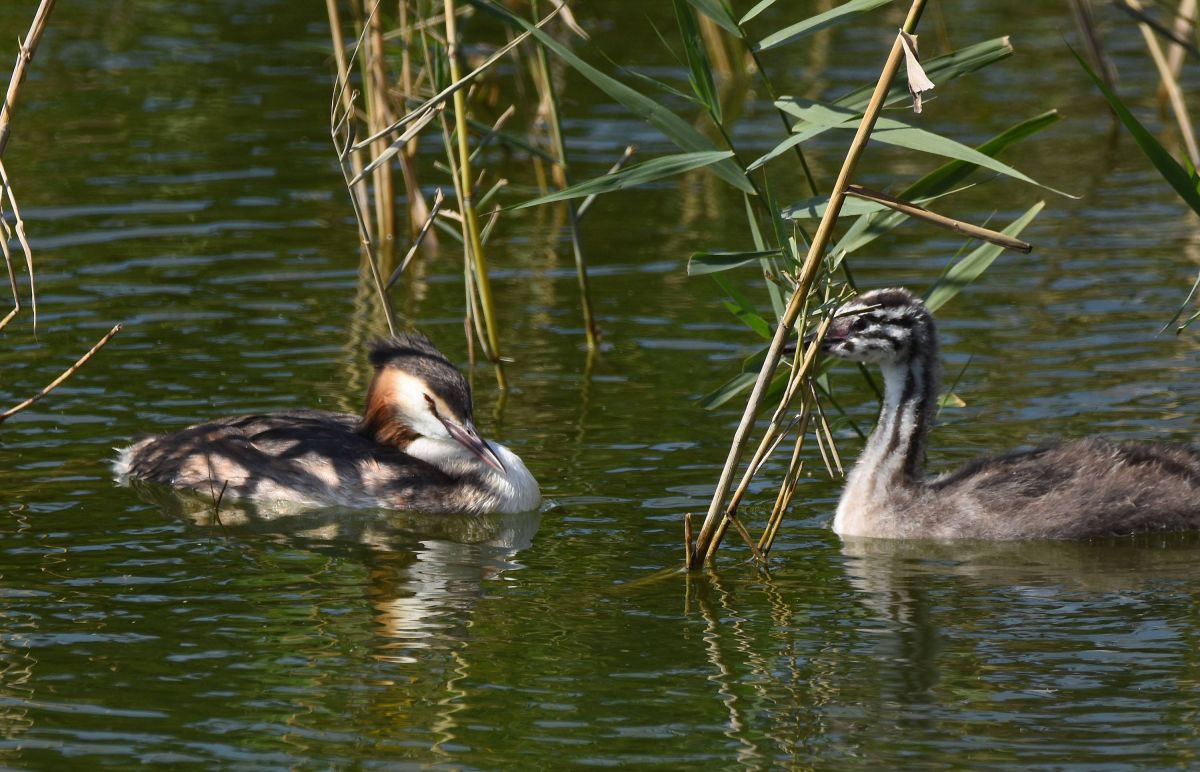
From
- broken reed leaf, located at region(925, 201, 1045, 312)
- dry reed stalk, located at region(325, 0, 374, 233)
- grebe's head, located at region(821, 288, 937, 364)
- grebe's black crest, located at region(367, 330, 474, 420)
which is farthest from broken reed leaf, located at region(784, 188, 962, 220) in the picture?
dry reed stalk, located at region(325, 0, 374, 233)

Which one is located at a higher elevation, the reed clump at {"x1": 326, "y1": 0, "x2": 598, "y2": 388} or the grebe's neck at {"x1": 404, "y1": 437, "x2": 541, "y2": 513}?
the reed clump at {"x1": 326, "y1": 0, "x2": 598, "y2": 388}

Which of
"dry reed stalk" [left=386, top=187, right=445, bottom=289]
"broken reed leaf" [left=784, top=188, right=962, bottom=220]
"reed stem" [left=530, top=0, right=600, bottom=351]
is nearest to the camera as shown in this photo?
"broken reed leaf" [left=784, top=188, right=962, bottom=220]

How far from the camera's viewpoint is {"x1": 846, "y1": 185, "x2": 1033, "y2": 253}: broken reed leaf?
6.88 metres

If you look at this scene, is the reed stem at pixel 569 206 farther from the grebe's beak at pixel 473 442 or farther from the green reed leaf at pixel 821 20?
the green reed leaf at pixel 821 20

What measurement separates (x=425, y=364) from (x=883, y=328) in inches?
84.5

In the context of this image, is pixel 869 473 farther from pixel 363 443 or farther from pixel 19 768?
pixel 19 768

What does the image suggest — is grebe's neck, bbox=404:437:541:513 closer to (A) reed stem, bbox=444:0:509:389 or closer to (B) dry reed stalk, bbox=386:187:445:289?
(B) dry reed stalk, bbox=386:187:445:289

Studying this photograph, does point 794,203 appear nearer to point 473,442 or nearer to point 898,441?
point 898,441

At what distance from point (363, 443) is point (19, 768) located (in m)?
3.54

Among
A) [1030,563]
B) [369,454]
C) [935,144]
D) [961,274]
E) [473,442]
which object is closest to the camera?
[935,144]

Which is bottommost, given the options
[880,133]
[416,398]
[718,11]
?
[416,398]

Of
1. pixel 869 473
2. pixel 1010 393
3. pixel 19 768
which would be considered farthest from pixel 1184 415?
pixel 19 768

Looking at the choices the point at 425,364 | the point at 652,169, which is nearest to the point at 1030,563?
the point at 652,169

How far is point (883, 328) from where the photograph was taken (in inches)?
347
